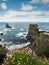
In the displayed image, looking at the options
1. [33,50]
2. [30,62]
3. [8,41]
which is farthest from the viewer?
[8,41]

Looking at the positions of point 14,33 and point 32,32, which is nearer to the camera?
point 14,33

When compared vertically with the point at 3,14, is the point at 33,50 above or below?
below

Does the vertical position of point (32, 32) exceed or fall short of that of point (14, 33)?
it falls short

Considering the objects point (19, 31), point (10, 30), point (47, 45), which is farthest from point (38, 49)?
point (10, 30)

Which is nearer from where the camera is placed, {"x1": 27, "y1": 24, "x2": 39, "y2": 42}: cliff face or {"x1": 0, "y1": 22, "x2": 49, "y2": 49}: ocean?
{"x1": 0, "y1": 22, "x2": 49, "y2": 49}: ocean

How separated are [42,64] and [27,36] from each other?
6190mm

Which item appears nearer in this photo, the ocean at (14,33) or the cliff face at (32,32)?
the ocean at (14,33)

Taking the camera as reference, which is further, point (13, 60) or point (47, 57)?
point (47, 57)

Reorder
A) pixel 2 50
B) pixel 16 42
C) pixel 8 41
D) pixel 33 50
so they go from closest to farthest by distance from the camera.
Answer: pixel 2 50 → pixel 33 50 → pixel 8 41 → pixel 16 42

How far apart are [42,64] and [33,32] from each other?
7.61m

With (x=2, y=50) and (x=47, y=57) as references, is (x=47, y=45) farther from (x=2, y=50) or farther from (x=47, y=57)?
(x=2, y=50)

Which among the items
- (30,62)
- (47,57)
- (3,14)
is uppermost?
(3,14)

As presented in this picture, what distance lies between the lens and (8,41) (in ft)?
42.1

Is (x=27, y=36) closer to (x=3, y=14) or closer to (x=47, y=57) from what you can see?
(x=3, y=14)
